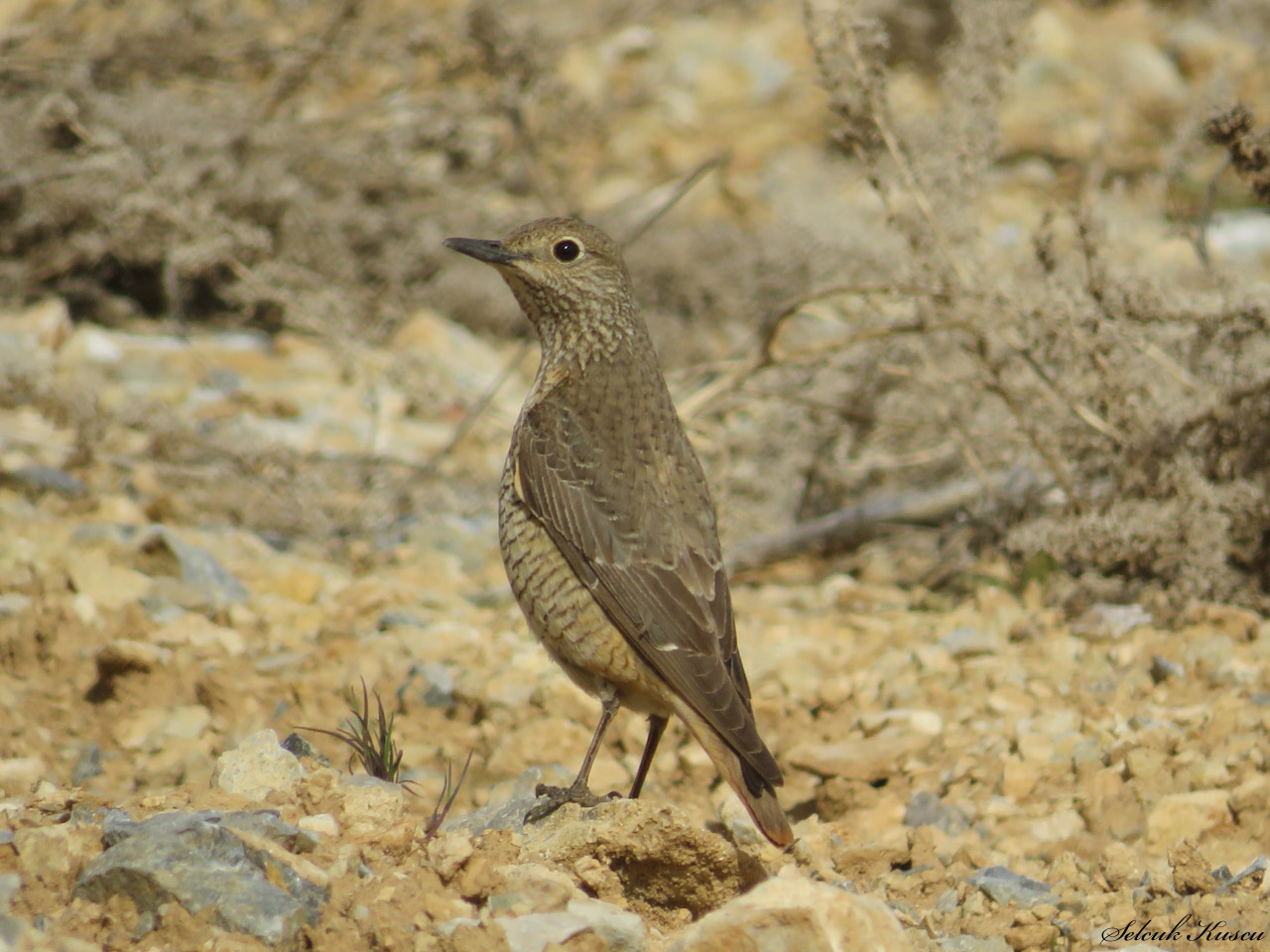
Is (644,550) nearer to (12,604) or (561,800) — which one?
(561,800)

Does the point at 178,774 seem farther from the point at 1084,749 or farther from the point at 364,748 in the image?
the point at 1084,749

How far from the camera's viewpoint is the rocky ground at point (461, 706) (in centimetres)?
290

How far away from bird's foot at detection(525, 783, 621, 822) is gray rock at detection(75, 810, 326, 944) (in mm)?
973

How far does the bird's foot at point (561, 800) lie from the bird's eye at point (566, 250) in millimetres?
1850

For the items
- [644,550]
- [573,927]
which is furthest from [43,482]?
[573,927]

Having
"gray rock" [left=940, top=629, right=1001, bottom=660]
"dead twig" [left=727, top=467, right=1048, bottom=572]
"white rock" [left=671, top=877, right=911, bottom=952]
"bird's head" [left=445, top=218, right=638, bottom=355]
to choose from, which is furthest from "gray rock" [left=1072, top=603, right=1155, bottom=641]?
"white rock" [left=671, top=877, right=911, bottom=952]

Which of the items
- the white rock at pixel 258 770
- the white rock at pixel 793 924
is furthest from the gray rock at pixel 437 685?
the white rock at pixel 793 924

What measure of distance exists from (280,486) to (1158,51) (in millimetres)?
9420

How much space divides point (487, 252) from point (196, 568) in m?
1.95

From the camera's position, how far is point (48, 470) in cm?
655

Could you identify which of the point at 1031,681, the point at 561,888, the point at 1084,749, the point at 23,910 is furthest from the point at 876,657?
the point at 23,910

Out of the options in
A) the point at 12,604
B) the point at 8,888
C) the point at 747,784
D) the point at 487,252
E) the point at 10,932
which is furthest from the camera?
the point at 12,604

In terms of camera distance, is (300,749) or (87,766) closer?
(300,749)

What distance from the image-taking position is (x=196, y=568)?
579 cm
